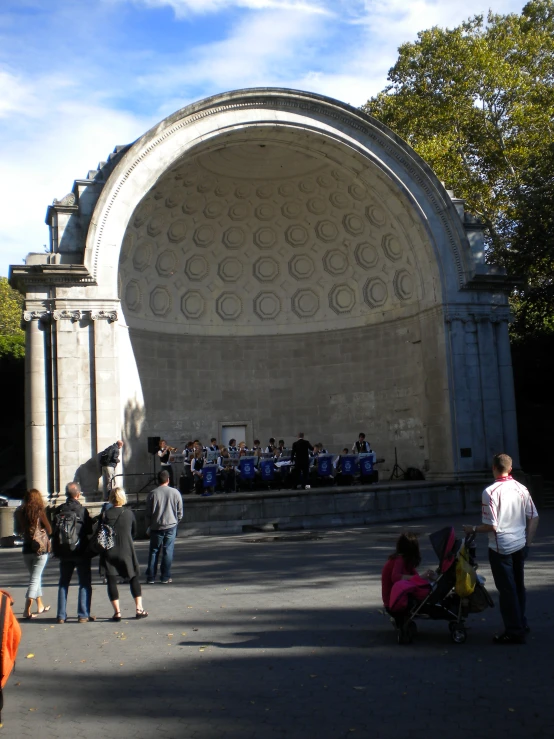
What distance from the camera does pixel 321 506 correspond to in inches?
794

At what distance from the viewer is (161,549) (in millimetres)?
12320

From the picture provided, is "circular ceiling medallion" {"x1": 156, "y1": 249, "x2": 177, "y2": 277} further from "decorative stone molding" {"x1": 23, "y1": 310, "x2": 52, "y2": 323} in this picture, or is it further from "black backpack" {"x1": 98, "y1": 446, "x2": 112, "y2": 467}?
"black backpack" {"x1": 98, "y1": 446, "x2": 112, "y2": 467}

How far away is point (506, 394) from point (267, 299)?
8263 millimetres

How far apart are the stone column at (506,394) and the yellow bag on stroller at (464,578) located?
51.8ft

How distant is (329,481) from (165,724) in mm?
17081

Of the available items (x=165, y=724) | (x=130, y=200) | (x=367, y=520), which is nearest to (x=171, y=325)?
(x=130, y=200)

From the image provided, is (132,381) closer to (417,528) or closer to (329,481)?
(329,481)

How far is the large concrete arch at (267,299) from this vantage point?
65.7 feet

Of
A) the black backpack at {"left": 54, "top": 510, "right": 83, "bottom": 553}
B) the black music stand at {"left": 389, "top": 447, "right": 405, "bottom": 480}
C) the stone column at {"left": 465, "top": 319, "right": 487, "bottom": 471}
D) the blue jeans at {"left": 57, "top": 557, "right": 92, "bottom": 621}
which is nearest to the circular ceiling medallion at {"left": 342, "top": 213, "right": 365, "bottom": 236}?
the stone column at {"left": 465, "top": 319, "right": 487, "bottom": 471}

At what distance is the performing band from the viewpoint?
20969 mm

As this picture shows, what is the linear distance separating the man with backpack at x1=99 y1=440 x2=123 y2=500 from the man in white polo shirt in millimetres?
12509

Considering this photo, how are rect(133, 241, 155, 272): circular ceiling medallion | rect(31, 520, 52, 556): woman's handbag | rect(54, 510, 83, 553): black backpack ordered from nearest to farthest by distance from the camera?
rect(54, 510, 83, 553): black backpack < rect(31, 520, 52, 556): woman's handbag < rect(133, 241, 155, 272): circular ceiling medallion

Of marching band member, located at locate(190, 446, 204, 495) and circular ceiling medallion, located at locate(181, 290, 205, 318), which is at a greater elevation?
circular ceiling medallion, located at locate(181, 290, 205, 318)

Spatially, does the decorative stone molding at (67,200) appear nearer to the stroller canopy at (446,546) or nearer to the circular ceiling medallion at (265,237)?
the circular ceiling medallion at (265,237)
